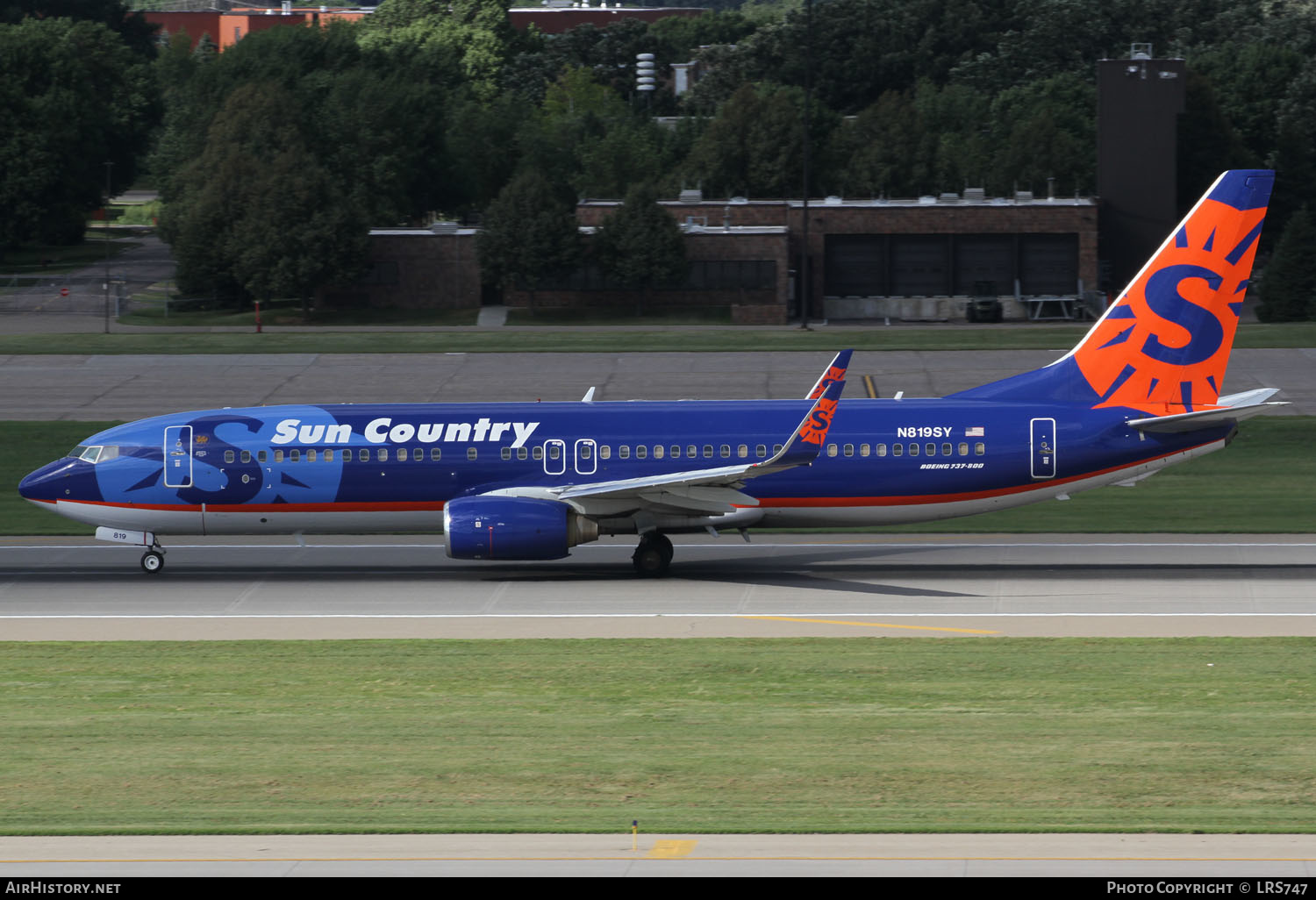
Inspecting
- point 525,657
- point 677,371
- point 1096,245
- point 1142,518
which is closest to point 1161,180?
point 1096,245

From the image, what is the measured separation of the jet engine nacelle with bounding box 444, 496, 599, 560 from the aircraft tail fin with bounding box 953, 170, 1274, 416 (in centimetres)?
1140

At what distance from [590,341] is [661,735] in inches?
1966

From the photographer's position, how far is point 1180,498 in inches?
1757

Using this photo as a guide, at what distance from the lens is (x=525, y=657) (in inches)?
1093

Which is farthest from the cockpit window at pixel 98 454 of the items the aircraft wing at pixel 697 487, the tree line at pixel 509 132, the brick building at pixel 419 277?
the brick building at pixel 419 277

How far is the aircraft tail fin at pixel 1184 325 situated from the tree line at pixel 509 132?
51.6 m

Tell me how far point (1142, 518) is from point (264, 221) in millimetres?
56665

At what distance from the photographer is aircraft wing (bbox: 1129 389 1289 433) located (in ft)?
115

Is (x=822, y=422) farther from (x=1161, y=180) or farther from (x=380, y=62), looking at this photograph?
(x=380, y=62)

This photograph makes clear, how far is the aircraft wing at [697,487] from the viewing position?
33.0 metres

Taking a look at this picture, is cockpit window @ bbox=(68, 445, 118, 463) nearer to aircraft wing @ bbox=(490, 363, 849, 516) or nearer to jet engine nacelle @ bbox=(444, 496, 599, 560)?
→ jet engine nacelle @ bbox=(444, 496, 599, 560)

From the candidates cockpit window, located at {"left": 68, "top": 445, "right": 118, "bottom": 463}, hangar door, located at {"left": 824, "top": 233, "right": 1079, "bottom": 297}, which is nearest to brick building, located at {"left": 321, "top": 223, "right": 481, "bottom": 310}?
hangar door, located at {"left": 824, "top": 233, "right": 1079, "bottom": 297}

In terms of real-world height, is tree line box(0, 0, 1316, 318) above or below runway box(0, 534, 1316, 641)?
above

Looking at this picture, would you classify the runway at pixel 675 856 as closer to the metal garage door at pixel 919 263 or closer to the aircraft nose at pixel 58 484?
the aircraft nose at pixel 58 484
